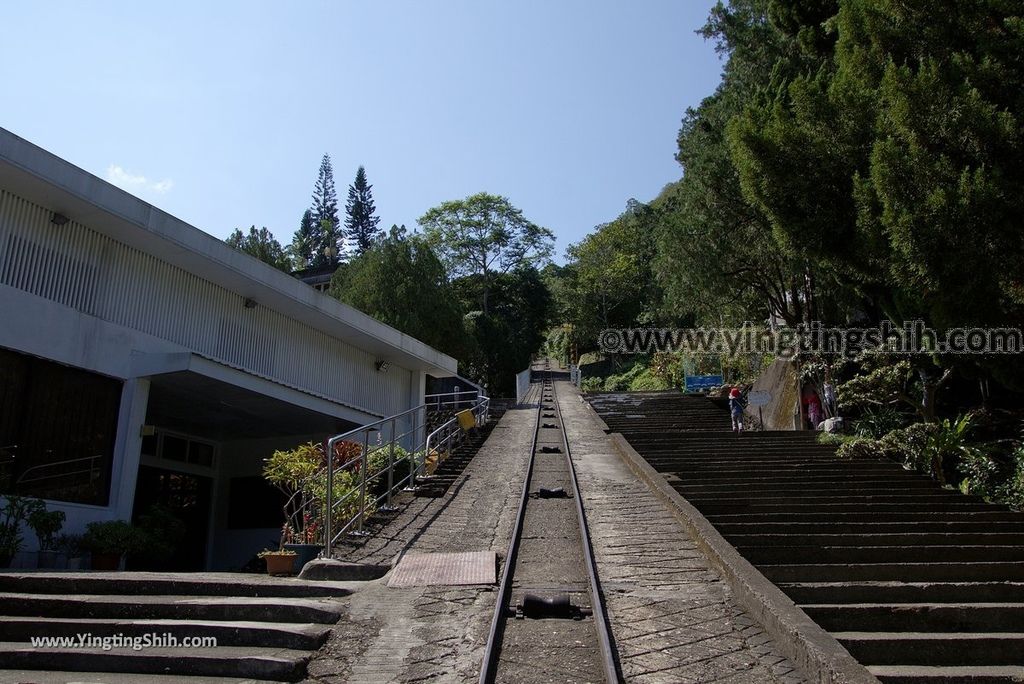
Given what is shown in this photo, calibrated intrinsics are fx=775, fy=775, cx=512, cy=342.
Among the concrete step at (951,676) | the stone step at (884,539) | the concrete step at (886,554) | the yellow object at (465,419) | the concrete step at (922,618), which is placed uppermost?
the yellow object at (465,419)

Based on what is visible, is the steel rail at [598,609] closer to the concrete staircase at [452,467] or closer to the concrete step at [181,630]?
the concrete step at [181,630]

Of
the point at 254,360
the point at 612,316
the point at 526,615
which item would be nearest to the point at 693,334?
the point at 612,316

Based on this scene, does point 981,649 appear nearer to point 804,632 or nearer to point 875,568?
point 804,632

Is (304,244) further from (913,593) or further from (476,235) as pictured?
(913,593)

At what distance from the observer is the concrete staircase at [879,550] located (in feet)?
16.7

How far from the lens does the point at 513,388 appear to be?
137 feet

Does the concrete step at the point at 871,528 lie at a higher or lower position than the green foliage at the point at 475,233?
lower

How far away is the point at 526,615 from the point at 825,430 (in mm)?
11582

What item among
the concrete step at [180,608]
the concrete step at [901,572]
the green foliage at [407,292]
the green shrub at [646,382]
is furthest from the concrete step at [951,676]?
the green shrub at [646,382]

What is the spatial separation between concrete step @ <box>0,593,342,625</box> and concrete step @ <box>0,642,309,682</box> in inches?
21.2

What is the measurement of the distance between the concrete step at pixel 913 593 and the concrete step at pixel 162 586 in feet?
12.8

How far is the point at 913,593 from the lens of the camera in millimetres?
6234

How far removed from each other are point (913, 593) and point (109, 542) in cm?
967

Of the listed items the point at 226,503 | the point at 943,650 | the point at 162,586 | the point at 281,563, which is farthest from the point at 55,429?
the point at 943,650
